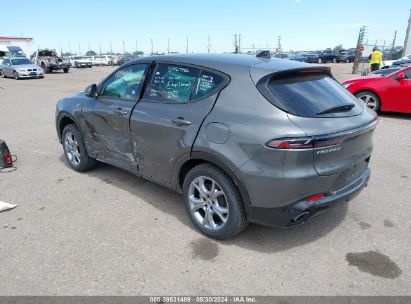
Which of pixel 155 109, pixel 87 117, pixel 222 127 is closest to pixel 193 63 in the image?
pixel 155 109

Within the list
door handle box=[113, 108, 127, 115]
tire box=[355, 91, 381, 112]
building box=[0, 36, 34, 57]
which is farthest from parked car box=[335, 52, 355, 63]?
→ door handle box=[113, 108, 127, 115]

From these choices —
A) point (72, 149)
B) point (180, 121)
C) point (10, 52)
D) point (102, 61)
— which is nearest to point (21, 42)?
point (10, 52)

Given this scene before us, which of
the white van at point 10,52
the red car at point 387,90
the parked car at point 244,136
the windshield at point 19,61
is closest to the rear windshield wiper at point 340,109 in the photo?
the parked car at point 244,136

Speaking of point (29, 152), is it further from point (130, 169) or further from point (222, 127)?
point (222, 127)

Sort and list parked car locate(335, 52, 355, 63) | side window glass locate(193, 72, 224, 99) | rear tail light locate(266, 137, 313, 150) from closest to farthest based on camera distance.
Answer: rear tail light locate(266, 137, 313, 150), side window glass locate(193, 72, 224, 99), parked car locate(335, 52, 355, 63)

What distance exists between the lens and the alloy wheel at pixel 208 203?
10.3ft

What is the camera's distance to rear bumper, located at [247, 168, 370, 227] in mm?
2748

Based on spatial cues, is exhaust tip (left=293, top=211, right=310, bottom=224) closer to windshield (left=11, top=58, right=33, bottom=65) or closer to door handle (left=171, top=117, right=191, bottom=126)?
door handle (left=171, top=117, right=191, bottom=126)

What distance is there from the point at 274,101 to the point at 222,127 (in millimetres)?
489

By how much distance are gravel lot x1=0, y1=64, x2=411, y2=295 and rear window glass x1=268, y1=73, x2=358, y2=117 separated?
50.3 inches

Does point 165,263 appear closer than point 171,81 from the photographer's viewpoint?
Yes

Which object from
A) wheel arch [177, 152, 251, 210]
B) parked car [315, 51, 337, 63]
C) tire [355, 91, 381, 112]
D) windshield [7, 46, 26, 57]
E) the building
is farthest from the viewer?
parked car [315, 51, 337, 63]

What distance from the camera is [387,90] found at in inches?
339

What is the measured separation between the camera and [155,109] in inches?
140
